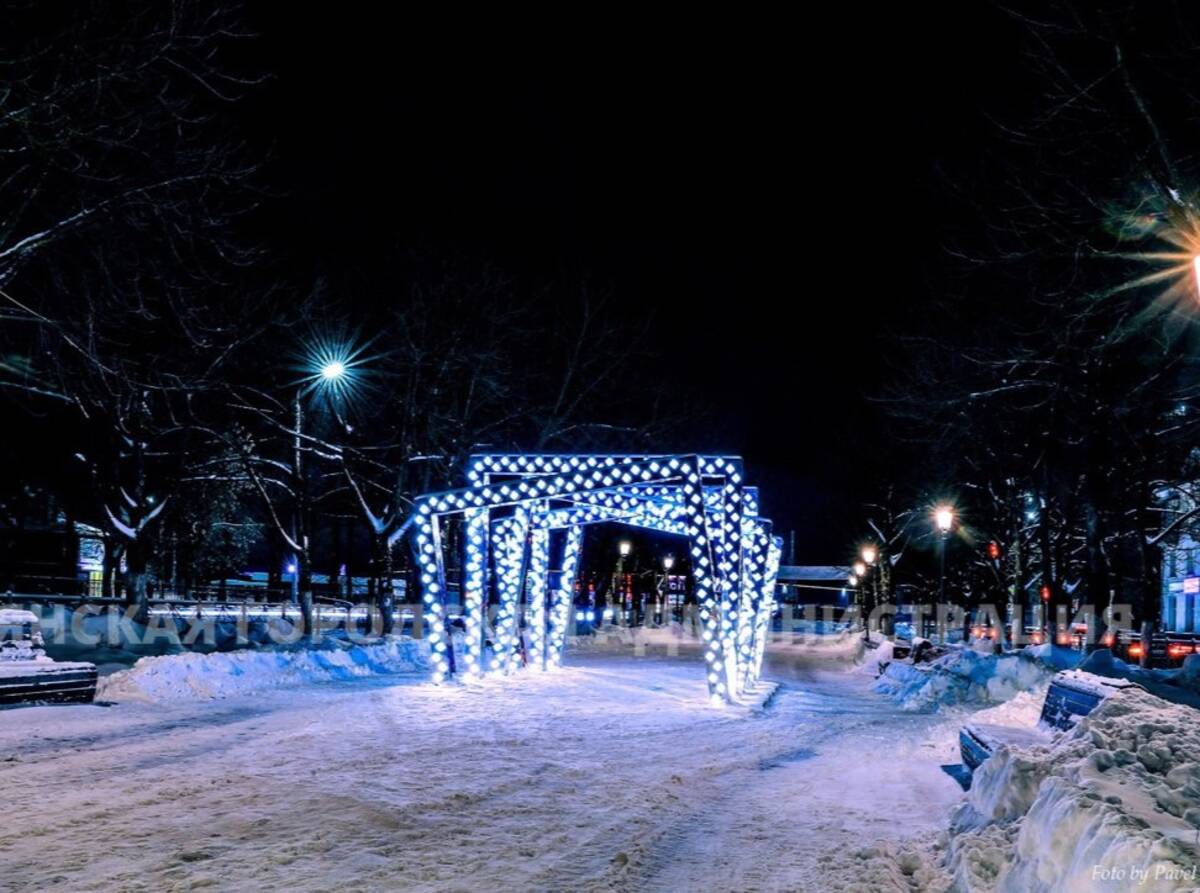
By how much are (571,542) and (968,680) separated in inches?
437

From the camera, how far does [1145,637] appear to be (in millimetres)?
25703

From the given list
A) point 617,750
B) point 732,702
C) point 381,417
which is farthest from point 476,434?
point 617,750

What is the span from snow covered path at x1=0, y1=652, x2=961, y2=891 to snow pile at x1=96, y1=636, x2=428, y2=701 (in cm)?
92

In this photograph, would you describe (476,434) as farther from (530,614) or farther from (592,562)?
(592,562)

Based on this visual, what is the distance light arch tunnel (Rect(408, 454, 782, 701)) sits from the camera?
1867 cm

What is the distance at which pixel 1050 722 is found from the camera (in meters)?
9.68

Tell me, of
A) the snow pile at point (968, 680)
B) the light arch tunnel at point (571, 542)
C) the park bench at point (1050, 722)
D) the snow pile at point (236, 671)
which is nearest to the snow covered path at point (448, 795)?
the park bench at point (1050, 722)

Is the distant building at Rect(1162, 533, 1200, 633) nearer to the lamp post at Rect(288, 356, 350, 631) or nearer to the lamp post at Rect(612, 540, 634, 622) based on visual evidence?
the lamp post at Rect(612, 540, 634, 622)

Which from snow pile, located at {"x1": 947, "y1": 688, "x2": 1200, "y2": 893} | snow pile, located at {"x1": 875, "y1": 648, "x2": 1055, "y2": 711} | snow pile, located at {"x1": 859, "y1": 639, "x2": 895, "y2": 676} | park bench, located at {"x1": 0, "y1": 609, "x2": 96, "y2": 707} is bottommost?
snow pile, located at {"x1": 859, "y1": 639, "x2": 895, "y2": 676}

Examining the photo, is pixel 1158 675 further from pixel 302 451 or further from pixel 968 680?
pixel 302 451

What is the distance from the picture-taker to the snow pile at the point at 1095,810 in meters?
4.09

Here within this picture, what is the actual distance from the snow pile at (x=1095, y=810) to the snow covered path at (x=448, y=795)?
3.64 feet

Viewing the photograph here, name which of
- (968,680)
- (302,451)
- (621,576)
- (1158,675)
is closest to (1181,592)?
(621,576)

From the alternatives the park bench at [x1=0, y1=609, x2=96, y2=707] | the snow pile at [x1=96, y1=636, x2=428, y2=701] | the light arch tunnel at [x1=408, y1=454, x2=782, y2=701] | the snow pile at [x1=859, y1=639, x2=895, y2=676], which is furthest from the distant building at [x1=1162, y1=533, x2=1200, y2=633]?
the park bench at [x1=0, y1=609, x2=96, y2=707]
